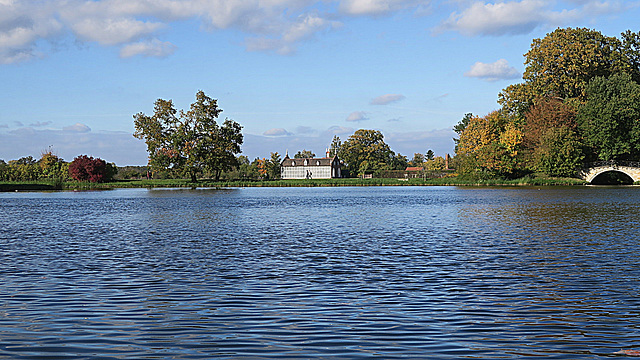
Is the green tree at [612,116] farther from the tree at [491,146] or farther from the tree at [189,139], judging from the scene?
the tree at [189,139]

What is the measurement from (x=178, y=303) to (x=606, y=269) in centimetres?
1173

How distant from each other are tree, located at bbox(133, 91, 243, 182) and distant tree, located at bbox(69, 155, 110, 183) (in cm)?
1174

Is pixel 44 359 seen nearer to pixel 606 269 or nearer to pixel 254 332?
pixel 254 332

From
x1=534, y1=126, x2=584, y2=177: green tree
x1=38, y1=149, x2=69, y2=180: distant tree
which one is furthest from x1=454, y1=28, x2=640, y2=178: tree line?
x1=38, y1=149, x2=69, y2=180: distant tree

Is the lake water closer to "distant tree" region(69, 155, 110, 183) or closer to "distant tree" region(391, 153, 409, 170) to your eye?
"distant tree" region(69, 155, 110, 183)

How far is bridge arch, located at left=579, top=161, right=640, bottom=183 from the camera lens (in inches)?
3573

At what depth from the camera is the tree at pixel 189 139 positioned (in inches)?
4124

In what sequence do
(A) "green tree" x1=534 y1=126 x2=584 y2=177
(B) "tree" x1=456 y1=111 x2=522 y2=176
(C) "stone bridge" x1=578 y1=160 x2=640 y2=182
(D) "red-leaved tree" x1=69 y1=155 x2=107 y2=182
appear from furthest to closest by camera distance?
(D) "red-leaved tree" x1=69 y1=155 x2=107 y2=182 < (B) "tree" x1=456 y1=111 x2=522 y2=176 < (C) "stone bridge" x1=578 y1=160 x2=640 y2=182 < (A) "green tree" x1=534 y1=126 x2=584 y2=177

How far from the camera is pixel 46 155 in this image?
124 metres

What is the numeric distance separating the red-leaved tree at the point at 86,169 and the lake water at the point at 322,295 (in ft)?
294

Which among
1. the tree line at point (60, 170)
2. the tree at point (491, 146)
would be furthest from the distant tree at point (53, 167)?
the tree at point (491, 146)

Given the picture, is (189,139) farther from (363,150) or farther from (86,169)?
(363,150)

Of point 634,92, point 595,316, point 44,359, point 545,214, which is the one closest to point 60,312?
point 44,359

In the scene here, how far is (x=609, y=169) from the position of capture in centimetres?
9162
